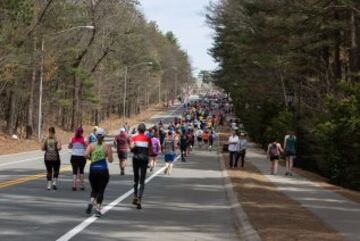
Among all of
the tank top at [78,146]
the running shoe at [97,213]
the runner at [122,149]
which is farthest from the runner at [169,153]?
the running shoe at [97,213]

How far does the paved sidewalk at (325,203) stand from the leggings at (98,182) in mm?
4220

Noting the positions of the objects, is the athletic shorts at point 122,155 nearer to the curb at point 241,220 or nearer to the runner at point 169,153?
the runner at point 169,153

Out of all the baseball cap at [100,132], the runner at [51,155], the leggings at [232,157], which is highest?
the baseball cap at [100,132]

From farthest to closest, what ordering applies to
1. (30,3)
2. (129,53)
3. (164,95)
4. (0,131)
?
1. (164,95)
2. (129,53)
3. (0,131)
4. (30,3)

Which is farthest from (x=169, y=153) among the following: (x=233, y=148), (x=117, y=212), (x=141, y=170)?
(x=117, y=212)

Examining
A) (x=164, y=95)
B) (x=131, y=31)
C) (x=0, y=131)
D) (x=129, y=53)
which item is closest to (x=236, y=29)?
(x=0, y=131)

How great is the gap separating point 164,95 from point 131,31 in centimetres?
11492

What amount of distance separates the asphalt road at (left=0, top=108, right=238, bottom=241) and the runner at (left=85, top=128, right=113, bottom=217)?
33 cm

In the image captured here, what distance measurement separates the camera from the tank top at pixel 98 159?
1348 cm

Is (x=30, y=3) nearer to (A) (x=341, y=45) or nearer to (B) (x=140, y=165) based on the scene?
(A) (x=341, y=45)

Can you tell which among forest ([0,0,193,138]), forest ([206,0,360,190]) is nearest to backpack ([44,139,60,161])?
forest ([206,0,360,190])

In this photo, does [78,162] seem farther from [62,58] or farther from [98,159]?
[62,58]

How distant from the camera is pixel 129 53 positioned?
322 feet

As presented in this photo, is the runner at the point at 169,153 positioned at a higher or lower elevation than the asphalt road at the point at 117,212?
higher
